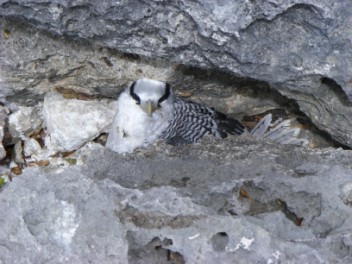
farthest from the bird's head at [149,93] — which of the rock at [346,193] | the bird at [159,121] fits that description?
the rock at [346,193]

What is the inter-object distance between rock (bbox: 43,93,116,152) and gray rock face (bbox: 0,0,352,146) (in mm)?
1130

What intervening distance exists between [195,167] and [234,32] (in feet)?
2.56

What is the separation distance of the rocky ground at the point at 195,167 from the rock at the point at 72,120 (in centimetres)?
45

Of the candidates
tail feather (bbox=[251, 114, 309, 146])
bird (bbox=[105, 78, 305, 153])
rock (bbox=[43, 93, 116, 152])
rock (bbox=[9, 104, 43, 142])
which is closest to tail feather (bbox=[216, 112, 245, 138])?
bird (bbox=[105, 78, 305, 153])

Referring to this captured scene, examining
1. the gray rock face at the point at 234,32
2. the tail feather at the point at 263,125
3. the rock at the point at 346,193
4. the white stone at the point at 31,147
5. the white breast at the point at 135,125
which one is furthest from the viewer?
the white stone at the point at 31,147

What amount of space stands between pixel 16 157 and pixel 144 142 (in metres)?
1.10

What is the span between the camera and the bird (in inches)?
169

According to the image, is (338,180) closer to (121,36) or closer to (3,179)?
(121,36)

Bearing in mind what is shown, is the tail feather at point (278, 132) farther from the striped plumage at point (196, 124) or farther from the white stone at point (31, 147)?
the white stone at point (31, 147)

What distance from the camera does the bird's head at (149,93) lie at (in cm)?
428

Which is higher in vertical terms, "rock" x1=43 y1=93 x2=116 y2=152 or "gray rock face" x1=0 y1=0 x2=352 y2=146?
"gray rock face" x1=0 y1=0 x2=352 y2=146

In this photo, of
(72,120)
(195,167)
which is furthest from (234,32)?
(72,120)

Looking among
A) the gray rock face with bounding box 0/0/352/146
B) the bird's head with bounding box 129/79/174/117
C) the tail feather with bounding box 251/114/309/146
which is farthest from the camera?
the tail feather with bounding box 251/114/309/146

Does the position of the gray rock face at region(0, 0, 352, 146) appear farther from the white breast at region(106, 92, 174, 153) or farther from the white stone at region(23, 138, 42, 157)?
the white stone at region(23, 138, 42, 157)
